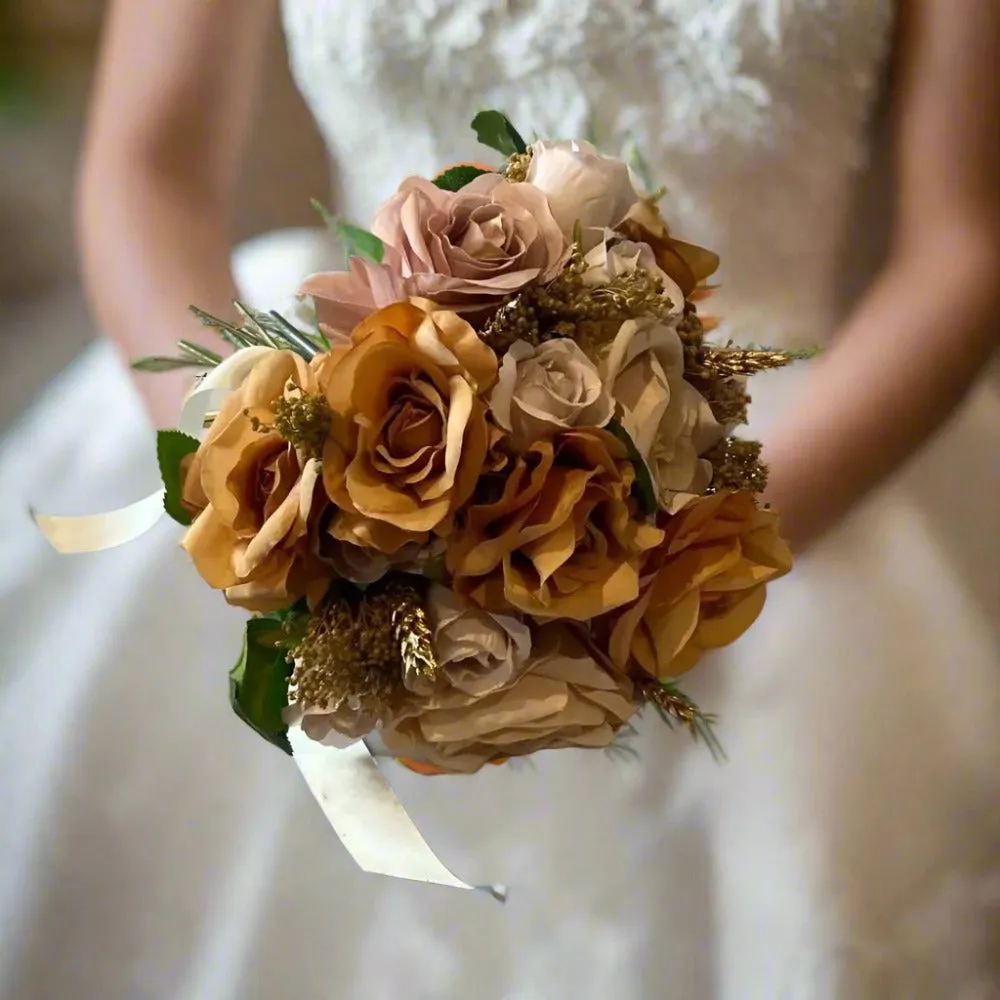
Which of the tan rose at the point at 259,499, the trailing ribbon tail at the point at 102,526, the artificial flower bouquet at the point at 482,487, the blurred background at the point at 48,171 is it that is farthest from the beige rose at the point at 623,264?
the blurred background at the point at 48,171

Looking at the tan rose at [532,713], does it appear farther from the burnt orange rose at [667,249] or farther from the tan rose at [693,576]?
the burnt orange rose at [667,249]

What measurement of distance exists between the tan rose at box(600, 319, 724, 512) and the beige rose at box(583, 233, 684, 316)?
21 millimetres

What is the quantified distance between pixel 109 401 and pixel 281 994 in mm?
494

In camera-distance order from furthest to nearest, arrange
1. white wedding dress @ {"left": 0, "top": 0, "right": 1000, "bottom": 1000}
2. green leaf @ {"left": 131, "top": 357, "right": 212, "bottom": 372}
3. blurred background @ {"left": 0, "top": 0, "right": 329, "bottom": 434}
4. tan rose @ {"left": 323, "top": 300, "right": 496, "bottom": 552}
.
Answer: blurred background @ {"left": 0, "top": 0, "right": 329, "bottom": 434} → white wedding dress @ {"left": 0, "top": 0, "right": 1000, "bottom": 1000} → green leaf @ {"left": 131, "top": 357, "right": 212, "bottom": 372} → tan rose @ {"left": 323, "top": 300, "right": 496, "bottom": 552}

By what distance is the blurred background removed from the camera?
106 cm

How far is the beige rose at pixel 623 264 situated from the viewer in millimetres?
337

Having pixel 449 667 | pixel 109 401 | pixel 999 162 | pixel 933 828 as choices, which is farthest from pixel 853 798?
pixel 109 401

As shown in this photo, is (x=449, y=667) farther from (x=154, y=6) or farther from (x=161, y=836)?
(x=154, y=6)

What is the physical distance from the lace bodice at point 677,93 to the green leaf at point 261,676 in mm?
427

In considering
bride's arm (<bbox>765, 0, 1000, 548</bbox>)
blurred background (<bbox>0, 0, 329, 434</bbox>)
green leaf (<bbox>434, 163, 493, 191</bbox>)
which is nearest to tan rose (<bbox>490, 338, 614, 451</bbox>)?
green leaf (<bbox>434, 163, 493, 191</bbox>)

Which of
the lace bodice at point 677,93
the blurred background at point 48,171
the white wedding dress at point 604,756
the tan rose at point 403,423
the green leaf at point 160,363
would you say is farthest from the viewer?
the blurred background at point 48,171

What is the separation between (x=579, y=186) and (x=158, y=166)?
0.46m

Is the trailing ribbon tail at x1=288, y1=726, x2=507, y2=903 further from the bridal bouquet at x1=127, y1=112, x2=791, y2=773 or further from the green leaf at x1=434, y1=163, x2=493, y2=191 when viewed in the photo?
the green leaf at x1=434, y1=163, x2=493, y2=191

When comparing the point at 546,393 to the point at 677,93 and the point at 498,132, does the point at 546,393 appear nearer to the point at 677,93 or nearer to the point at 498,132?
the point at 498,132
